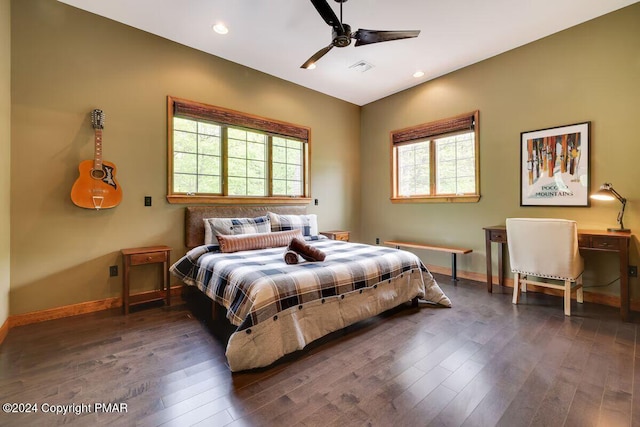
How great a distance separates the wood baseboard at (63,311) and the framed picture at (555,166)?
483cm

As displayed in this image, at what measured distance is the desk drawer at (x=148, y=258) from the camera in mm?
2863

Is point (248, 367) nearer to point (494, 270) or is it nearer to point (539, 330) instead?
point (539, 330)

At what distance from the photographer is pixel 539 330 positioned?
2.44 m

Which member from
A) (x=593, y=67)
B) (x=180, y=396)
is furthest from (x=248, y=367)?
(x=593, y=67)

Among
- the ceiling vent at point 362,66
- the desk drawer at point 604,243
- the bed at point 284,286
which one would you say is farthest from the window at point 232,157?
the desk drawer at point 604,243

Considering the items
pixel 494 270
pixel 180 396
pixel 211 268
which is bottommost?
pixel 180 396

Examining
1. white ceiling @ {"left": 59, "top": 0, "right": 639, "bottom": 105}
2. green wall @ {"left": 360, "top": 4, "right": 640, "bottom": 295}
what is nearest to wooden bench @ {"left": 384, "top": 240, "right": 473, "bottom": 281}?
green wall @ {"left": 360, "top": 4, "right": 640, "bottom": 295}

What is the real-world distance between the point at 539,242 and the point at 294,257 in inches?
99.2

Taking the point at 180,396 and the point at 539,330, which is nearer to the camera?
the point at 180,396

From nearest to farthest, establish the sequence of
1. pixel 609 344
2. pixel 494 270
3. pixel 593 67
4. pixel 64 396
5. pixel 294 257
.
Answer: pixel 64 396 < pixel 609 344 < pixel 294 257 < pixel 593 67 < pixel 494 270

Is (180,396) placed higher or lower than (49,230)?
lower

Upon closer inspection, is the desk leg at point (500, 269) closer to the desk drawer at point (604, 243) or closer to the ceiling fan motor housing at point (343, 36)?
the desk drawer at point (604, 243)

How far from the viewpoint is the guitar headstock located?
2.84 meters

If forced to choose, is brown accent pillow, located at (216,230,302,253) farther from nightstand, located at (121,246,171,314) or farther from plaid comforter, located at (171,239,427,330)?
nightstand, located at (121,246,171,314)
